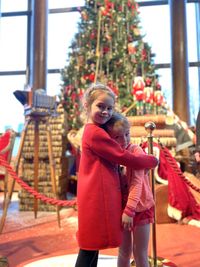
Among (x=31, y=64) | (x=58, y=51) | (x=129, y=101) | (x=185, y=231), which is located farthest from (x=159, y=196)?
(x=58, y=51)

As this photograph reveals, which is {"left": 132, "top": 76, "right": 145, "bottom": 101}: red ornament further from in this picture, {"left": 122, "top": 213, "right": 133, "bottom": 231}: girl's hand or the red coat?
{"left": 122, "top": 213, "right": 133, "bottom": 231}: girl's hand

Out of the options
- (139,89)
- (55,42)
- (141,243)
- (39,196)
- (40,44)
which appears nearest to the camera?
(141,243)

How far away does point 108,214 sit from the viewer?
4.28 ft

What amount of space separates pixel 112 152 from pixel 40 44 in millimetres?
6349

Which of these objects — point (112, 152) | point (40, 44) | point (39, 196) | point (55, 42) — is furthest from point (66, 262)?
point (55, 42)

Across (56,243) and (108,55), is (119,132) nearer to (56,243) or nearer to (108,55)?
(56,243)

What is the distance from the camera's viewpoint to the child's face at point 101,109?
138 centimetres

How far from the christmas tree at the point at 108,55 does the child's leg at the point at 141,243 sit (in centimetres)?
437

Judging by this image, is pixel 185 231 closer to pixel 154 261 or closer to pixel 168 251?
pixel 168 251

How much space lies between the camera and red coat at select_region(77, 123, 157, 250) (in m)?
1.30

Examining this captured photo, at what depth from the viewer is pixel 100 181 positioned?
4.37 ft

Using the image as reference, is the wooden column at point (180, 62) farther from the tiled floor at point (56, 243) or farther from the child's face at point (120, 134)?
the child's face at point (120, 134)

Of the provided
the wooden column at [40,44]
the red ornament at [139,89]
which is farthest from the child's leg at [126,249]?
the wooden column at [40,44]

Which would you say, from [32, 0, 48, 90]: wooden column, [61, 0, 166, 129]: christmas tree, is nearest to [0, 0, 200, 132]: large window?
[32, 0, 48, 90]: wooden column
